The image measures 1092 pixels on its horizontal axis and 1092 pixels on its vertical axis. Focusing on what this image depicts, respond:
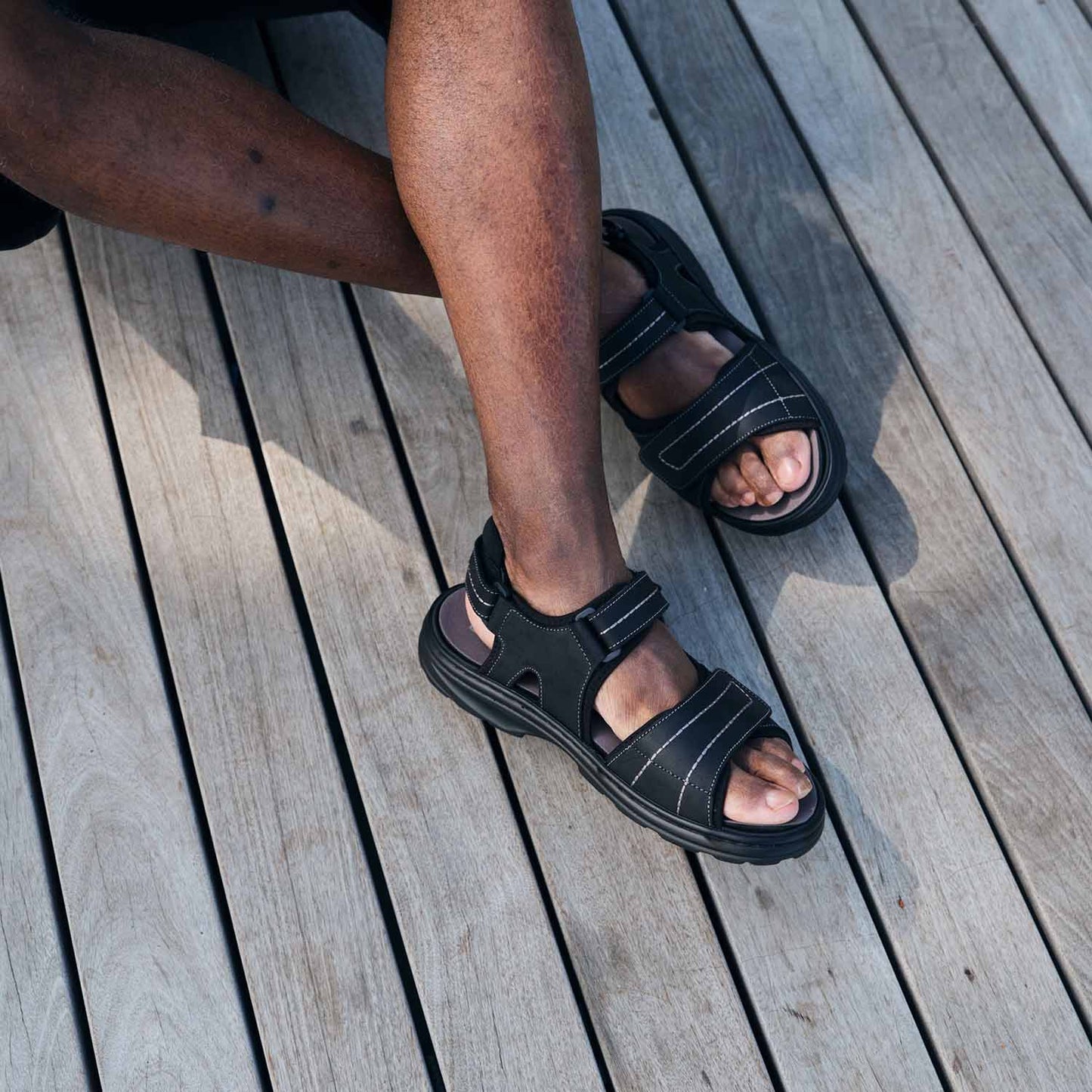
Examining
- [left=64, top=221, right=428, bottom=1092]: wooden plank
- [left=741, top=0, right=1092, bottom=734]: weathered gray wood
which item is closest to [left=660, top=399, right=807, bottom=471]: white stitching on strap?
[left=741, top=0, right=1092, bottom=734]: weathered gray wood

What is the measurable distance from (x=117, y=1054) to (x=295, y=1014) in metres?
0.17

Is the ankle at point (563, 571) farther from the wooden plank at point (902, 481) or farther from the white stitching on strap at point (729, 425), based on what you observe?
the wooden plank at point (902, 481)

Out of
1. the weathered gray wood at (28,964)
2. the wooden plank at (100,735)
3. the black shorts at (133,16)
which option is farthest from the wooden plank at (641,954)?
the black shorts at (133,16)

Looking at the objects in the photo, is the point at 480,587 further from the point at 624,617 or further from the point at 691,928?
the point at 691,928

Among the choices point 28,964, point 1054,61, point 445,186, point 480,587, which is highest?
point 1054,61

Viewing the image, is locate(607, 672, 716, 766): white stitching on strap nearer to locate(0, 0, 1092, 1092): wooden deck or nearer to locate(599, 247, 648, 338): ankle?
locate(0, 0, 1092, 1092): wooden deck

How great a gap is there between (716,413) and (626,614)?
265 mm

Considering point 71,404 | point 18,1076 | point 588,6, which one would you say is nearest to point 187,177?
point 71,404

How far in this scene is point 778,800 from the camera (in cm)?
94

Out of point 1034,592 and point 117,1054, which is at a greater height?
point 1034,592

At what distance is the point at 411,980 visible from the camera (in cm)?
98

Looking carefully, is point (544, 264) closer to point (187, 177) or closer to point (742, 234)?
point (187, 177)

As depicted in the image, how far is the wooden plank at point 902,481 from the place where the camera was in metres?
1.03

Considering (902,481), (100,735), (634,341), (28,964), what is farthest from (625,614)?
(28,964)
